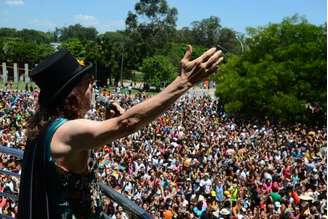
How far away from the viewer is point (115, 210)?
5.53 m

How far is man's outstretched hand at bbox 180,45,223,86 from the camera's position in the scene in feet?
5.61

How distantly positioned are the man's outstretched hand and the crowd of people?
3.49 meters

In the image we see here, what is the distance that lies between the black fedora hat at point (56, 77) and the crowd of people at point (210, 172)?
10.5 ft

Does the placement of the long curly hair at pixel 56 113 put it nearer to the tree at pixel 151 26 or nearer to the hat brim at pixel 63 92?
the hat brim at pixel 63 92

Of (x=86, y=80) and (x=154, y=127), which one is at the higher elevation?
(x=86, y=80)

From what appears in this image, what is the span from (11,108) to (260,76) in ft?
50.8

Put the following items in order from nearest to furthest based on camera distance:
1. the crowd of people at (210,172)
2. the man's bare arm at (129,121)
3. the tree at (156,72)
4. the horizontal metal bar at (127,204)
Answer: the man's bare arm at (129,121), the horizontal metal bar at (127,204), the crowd of people at (210,172), the tree at (156,72)

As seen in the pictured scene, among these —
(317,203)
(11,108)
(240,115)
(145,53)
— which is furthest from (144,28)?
(317,203)

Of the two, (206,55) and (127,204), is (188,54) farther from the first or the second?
(127,204)

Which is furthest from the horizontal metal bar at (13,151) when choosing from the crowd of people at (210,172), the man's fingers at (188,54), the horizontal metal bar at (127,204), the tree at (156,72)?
the tree at (156,72)

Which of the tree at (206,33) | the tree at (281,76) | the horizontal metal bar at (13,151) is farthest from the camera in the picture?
the tree at (206,33)

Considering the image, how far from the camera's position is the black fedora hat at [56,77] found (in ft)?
5.93

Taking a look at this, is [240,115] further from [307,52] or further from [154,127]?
[154,127]

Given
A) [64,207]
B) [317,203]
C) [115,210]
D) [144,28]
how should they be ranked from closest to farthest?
[64,207], [115,210], [317,203], [144,28]
